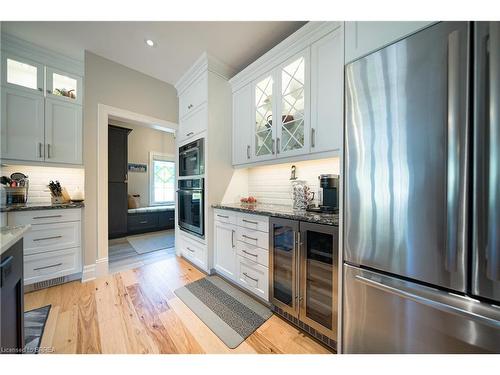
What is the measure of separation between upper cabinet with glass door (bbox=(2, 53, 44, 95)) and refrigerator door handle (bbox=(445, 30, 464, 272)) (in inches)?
136

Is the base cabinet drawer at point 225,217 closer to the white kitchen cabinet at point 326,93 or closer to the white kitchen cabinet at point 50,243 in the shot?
the white kitchen cabinet at point 326,93

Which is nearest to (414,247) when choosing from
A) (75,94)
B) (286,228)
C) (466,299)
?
(466,299)

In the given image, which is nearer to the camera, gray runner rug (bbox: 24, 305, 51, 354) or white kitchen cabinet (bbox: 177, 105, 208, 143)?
gray runner rug (bbox: 24, 305, 51, 354)

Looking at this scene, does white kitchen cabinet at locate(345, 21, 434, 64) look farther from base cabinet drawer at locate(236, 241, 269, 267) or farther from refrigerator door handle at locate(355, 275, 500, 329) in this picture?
base cabinet drawer at locate(236, 241, 269, 267)

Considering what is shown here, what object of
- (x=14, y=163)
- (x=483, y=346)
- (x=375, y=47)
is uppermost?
(x=375, y=47)

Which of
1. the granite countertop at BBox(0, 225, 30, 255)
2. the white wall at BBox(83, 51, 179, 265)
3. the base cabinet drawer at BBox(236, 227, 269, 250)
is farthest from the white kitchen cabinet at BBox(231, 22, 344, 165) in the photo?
the granite countertop at BBox(0, 225, 30, 255)

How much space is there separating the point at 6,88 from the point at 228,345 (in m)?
3.21

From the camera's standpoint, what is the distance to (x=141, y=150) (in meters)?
4.91

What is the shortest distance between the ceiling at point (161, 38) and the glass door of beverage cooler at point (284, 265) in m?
1.90

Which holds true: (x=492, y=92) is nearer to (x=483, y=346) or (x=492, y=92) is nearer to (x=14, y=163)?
(x=483, y=346)

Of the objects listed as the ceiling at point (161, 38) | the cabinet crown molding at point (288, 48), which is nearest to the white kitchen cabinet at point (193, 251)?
the cabinet crown molding at point (288, 48)

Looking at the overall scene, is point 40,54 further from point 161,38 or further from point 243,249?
point 243,249

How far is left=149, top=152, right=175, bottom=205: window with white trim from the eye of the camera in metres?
5.08

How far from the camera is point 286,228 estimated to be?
1461 mm
